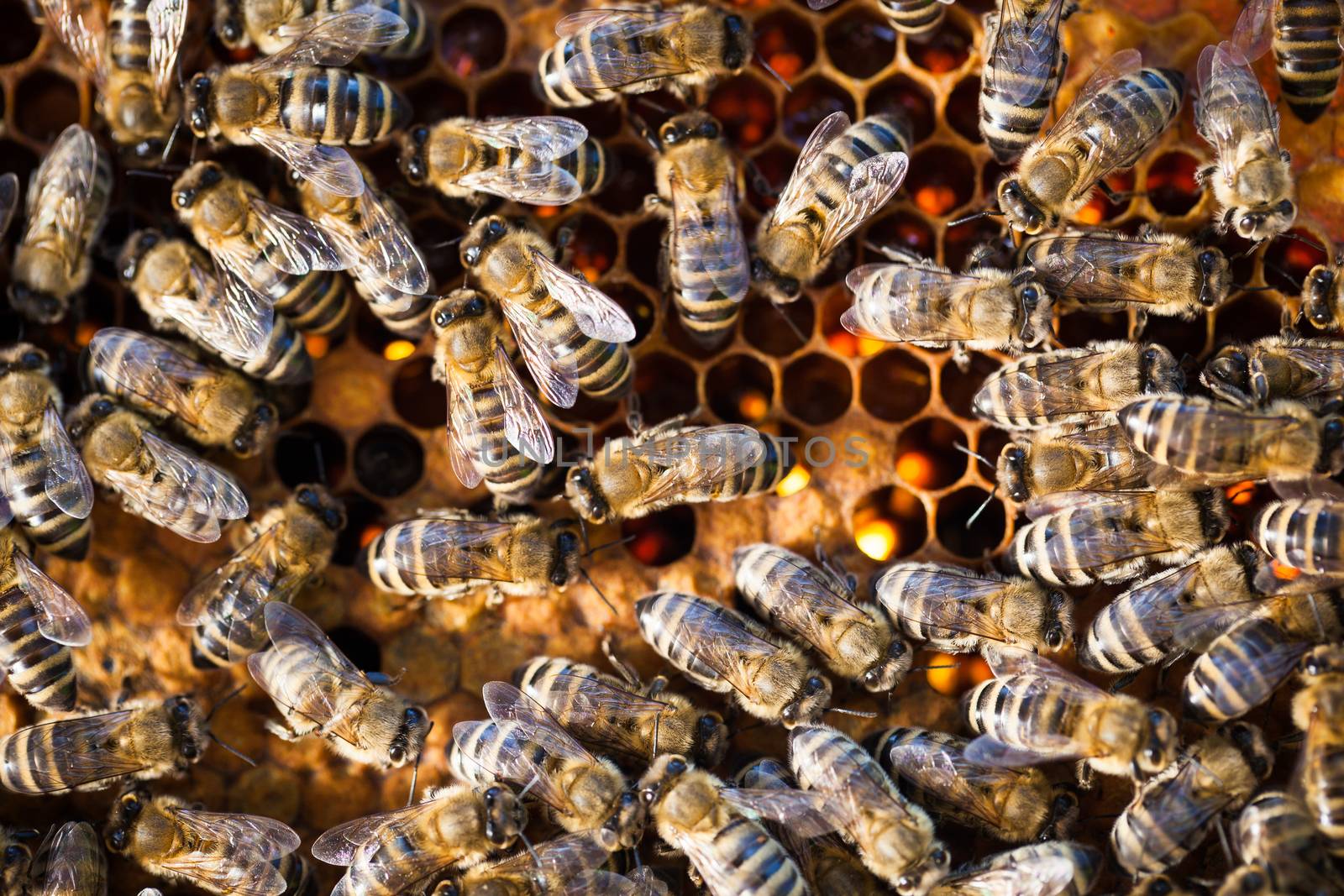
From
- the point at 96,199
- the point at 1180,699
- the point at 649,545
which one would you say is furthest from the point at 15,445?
the point at 1180,699

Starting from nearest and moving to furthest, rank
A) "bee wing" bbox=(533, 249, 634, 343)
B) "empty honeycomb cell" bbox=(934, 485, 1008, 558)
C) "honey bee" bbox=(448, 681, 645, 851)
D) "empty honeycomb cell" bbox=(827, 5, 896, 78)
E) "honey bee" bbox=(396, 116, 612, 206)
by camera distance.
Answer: "honey bee" bbox=(448, 681, 645, 851)
"bee wing" bbox=(533, 249, 634, 343)
"honey bee" bbox=(396, 116, 612, 206)
"empty honeycomb cell" bbox=(934, 485, 1008, 558)
"empty honeycomb cell" bbox=(827, 5, 896, 78)

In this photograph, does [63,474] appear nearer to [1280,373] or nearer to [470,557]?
[470,557]

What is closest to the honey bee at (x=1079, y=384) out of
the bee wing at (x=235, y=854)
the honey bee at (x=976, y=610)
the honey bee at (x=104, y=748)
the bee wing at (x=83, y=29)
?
the honey bee at (x=976, y=610)

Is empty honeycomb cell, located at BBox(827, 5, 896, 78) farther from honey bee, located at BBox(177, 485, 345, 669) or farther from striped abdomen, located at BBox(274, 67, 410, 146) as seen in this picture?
honey bee, located at BBox(177, 485, 345, 669)

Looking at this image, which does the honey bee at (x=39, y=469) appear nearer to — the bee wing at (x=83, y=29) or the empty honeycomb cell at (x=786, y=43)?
the bee wing at (x=83, y=29)

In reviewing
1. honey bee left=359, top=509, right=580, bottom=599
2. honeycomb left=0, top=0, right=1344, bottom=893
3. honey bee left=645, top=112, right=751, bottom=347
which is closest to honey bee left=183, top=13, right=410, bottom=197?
honeycomb left=0, top=0, right=1344, bottom=893

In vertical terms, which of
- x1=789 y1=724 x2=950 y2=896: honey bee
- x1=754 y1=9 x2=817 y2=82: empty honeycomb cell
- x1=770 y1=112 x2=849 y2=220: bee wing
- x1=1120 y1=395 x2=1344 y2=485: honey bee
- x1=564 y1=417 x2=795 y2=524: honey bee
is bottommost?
x1=789 y1=724 x2=950 y2=896: honey bee

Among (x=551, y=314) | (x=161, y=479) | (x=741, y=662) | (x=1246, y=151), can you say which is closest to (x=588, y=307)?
(x=551, y=314)

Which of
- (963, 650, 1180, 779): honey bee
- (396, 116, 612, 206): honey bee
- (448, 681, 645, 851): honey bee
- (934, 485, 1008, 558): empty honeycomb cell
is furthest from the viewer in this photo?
(934, 485, 1008, 558): empty honeycomb cell

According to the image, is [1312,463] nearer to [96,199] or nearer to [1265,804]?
[1265,804]
